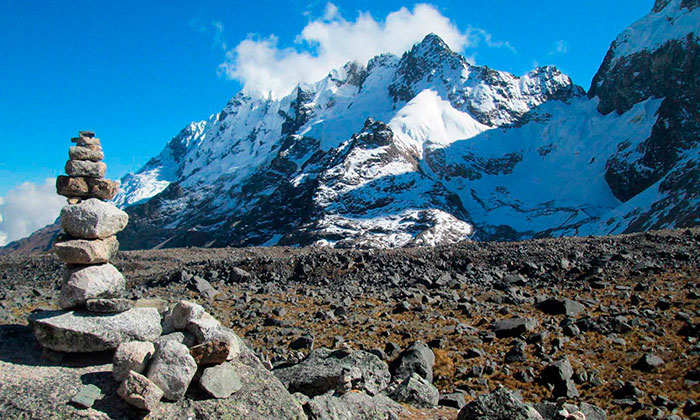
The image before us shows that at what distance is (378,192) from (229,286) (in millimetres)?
163985

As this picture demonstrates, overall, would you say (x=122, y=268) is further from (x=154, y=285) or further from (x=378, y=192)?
(x=378, y=192)

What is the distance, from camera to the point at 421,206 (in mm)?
175250

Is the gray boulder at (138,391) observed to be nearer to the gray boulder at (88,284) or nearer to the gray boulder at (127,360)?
the gray boulder at (127,360)

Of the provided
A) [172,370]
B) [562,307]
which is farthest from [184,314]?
[562,307]

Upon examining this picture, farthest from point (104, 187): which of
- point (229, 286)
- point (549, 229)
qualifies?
point (549, 229)

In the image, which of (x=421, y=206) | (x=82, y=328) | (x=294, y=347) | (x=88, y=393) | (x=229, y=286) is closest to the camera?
(x=88, y=393)

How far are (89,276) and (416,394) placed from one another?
25.1 feet

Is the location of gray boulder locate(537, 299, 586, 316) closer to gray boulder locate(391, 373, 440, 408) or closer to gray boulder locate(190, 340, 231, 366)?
gray boulder locate(391, 373, 440, 408)

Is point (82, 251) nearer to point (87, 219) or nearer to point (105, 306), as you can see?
point (87, 219)

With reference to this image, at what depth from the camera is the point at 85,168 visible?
1023cm

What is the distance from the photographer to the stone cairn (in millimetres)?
7488

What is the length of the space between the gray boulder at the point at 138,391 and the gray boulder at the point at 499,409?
5.56 meters

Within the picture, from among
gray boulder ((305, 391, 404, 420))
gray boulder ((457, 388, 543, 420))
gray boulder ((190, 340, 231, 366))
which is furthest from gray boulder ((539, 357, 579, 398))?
gray boulder ((190, 340, 231, 366))

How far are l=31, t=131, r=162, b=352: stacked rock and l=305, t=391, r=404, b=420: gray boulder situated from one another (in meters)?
3.52
